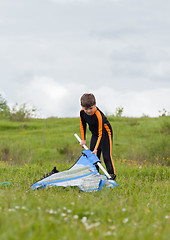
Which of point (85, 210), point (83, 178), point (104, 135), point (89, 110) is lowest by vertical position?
point (83, 178)

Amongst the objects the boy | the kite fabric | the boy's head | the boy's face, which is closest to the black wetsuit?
the boy

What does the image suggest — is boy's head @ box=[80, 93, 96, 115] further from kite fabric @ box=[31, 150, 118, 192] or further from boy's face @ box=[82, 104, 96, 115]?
kite fabric @ box=[31, 150, 118, 192]

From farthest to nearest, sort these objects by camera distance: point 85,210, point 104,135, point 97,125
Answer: point 104,135, point 97,125, point 85,210

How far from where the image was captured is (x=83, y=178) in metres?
5.52

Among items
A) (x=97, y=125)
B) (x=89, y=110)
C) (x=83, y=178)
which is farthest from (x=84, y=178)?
(x=89, y=110)

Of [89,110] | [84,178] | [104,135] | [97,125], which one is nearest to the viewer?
[84,178]

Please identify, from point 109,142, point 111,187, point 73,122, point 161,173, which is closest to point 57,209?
point 111,187

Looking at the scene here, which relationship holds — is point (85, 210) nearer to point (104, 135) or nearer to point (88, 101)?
point (88, 101)

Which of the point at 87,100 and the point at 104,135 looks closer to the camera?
the point at 87,100

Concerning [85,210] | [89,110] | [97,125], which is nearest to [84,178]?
[97,125]

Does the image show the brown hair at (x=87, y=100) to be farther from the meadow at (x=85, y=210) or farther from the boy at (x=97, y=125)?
the meadow at (x=85, y=210)

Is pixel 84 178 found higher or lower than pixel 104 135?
lower

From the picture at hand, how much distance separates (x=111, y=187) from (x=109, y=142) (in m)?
1.18

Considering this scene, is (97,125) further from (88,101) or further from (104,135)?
(88,101)
